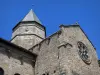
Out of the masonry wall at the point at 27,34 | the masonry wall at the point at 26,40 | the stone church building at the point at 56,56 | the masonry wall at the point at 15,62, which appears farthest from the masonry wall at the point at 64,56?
the masonry wall at the point at 27,34

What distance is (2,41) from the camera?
1520 cm

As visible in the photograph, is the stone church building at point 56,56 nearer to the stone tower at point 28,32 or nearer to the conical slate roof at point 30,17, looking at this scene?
the stone tower at point 28,32

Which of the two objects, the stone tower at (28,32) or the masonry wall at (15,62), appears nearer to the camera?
the masonry wall at (15,62)

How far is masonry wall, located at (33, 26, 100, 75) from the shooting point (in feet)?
48.5

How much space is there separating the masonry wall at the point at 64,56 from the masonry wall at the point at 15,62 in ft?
2.18

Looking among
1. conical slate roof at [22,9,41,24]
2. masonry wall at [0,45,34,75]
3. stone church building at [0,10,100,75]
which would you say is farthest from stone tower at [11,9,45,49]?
masonry wall at [0,45,34,75]

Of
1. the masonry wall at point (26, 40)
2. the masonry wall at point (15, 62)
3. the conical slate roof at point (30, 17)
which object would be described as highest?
the conical slate roof at point (30, 17)

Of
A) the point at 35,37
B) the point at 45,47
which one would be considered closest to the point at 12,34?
the point at 35,37

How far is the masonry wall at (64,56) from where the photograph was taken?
48.5 ft

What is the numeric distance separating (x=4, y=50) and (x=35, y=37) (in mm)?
7630

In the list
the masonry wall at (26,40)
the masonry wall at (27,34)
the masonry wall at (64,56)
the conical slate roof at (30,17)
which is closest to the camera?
the masonry wall at (64,56)

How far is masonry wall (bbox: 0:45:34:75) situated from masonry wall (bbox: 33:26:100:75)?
26.2 inches

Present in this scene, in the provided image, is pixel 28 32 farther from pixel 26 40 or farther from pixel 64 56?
pixel 64 56

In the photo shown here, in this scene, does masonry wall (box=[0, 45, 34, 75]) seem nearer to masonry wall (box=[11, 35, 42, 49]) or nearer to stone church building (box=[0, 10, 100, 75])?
stone church building (box=[0, 10, 100, 75])
